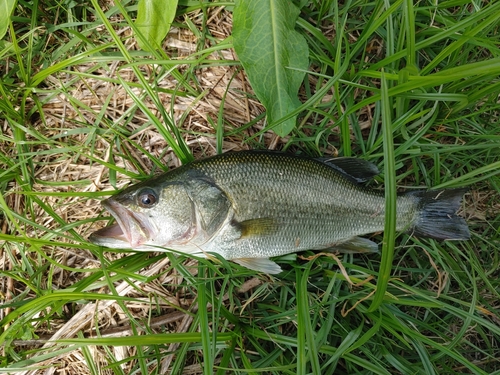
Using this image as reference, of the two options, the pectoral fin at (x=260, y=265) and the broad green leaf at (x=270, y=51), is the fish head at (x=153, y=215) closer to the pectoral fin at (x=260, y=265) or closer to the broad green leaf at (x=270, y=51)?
the pectoral fin at (x=260, y=265)

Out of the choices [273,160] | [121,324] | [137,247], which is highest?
[273,160]

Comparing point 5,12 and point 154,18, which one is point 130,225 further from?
point 5,12

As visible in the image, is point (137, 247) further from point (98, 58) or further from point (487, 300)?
point (487, 300)

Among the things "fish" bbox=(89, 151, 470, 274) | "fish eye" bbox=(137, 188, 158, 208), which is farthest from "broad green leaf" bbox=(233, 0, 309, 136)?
"fish eye" bbox=(137, 188, 158, 208)

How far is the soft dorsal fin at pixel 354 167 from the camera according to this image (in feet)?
8.69

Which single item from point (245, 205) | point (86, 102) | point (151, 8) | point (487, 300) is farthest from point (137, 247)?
point (487, 300)

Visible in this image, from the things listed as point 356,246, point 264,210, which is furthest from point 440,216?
point 264,210

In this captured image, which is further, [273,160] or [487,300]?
[487,300]

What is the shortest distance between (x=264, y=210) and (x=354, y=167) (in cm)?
75

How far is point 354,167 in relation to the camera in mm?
2664

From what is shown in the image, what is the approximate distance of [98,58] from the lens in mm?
2732

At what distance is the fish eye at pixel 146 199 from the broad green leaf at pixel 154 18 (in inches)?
40.7

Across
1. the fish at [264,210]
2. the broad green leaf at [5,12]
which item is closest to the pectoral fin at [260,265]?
the fish at [264,210]

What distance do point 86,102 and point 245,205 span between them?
5.06 feet
